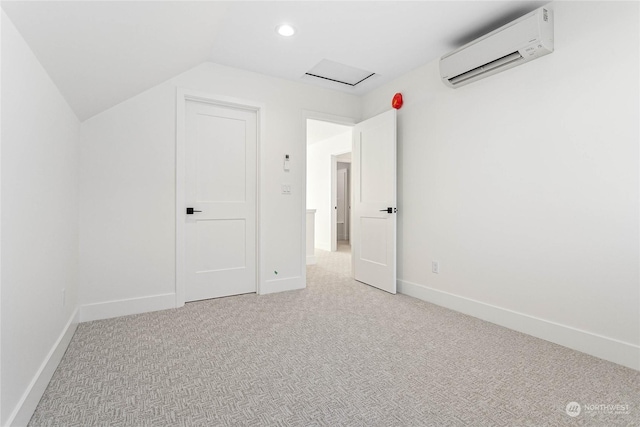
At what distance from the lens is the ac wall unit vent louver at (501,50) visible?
2.08m

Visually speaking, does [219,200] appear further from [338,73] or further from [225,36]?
[338,73]

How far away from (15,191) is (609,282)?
3083 millimetres

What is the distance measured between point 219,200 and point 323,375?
2.05 meters

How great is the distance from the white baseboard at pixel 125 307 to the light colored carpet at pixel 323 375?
0.35 ft

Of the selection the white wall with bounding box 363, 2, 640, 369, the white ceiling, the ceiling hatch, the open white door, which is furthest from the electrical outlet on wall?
the ceiling hatch

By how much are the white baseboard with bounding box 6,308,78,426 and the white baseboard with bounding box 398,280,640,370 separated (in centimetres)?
286

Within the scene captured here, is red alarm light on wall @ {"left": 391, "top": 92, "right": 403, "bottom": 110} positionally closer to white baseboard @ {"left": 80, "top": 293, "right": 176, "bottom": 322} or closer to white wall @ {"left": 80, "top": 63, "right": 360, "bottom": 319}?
white wall @ {"left": 80, "top": 63, "right": 360, "bottom": 319}

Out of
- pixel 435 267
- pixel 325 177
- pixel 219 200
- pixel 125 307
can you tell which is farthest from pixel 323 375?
pixel 325 177

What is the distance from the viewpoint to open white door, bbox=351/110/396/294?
3350 mm

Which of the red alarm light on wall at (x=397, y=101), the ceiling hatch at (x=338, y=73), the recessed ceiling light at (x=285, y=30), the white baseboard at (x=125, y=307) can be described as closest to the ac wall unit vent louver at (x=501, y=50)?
the red alarm light on wall at (x=397, y=101)

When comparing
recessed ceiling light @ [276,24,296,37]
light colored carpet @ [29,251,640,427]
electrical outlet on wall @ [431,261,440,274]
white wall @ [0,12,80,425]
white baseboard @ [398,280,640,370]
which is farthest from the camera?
electrical outlet on wall @ [431,261,440,274]

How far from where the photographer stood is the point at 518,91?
234 cm

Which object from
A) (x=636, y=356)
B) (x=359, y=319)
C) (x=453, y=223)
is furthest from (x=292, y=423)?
(x=453, y=223)

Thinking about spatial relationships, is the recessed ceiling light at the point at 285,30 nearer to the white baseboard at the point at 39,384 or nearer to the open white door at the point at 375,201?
the open white door at the point at 375,201
